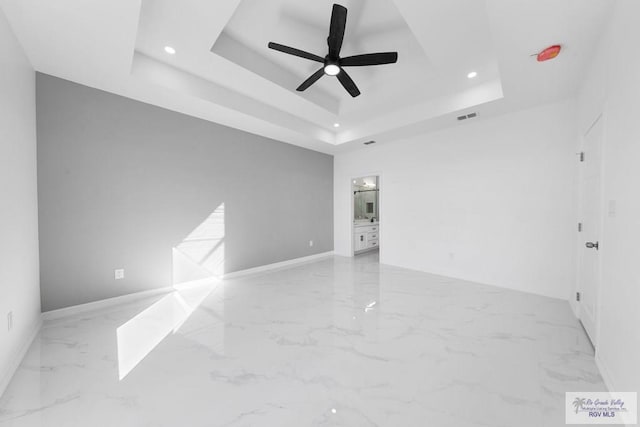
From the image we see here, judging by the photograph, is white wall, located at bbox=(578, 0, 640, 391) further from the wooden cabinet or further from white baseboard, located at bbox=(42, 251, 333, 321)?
the wooden cabinet

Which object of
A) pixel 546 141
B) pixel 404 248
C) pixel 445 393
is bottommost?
pixel 445 393

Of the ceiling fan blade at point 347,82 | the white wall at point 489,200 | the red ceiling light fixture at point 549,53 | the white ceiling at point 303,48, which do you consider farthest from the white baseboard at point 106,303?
the red ceiling light fixture at point 549,53

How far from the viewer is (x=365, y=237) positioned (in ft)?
21.2

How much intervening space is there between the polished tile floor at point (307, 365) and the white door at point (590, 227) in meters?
0.24

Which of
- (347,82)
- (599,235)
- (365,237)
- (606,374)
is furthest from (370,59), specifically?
(365,237)

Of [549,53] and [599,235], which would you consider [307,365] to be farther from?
[549,53]

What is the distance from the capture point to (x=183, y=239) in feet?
11.9

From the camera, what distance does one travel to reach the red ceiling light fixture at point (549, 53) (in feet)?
6.88

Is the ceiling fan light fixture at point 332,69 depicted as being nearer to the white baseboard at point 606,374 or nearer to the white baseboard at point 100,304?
the white baseboard at point 606,374

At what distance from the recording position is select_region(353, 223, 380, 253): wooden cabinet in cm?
612

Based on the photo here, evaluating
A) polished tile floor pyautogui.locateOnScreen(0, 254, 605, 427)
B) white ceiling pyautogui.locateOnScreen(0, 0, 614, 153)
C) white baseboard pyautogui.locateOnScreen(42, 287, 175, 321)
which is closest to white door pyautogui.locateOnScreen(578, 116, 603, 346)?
polished tile floor pyautogui.locateOnScreen(0, 254, 605, 427)

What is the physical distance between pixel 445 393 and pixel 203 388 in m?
1.61

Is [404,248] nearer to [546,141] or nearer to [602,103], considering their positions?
[546,141]

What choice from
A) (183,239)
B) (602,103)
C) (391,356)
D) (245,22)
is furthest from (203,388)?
(602,103)
